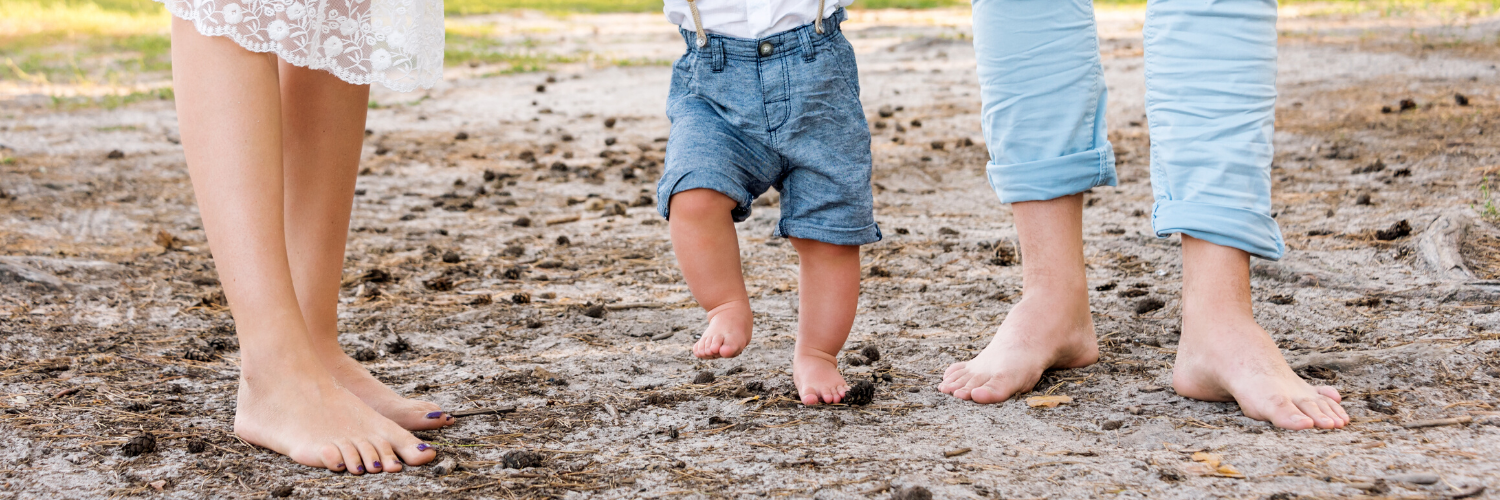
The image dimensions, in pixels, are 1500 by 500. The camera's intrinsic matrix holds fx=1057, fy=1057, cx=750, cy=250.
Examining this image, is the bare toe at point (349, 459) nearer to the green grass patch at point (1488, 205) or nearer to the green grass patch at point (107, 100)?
the green grass patch at point (1488, 205)

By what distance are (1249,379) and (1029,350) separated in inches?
17.2

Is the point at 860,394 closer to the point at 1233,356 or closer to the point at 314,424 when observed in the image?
the point at 1233,356

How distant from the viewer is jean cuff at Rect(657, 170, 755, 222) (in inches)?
82.3

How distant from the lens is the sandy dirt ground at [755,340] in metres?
1.81

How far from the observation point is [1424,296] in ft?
8.73

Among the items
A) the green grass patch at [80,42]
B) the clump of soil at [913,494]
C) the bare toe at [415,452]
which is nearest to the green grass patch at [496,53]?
the green grass patch at [80,42]

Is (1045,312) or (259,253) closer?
(259,253)

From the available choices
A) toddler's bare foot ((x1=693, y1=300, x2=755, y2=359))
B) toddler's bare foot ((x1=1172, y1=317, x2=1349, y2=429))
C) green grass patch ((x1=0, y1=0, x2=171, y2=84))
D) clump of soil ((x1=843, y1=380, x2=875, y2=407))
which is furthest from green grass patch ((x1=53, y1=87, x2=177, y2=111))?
toddler's bare foot ((x1=1172, y1=317, x2=1349, y2=429))

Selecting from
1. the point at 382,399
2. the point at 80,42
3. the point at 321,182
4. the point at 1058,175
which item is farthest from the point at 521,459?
the point at 80,42

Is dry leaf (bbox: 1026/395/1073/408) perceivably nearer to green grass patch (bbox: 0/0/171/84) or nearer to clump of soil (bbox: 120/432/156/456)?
clump of soil (bbox: 120/432/156/456)

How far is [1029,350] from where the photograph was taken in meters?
2.26

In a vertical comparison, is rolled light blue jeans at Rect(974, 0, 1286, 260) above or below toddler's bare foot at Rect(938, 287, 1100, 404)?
above

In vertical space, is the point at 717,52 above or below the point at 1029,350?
above

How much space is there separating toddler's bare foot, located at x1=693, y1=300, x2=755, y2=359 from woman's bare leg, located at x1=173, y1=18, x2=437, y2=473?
55cm
